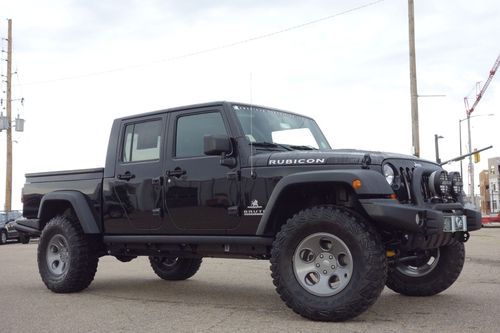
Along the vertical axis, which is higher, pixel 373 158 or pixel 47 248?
pixel 373 158

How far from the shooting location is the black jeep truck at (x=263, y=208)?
5.21m

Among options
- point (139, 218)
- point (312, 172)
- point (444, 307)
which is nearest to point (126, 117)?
point (139, 218)

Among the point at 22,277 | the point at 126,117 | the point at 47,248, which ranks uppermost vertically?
the point at 126,117

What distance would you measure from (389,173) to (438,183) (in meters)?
0.56

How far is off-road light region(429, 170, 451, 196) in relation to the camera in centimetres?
570

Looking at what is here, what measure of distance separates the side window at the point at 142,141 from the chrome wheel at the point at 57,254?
1524 millimetres

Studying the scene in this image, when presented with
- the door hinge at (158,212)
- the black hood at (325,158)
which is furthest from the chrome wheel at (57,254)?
the black hood at (325,158)

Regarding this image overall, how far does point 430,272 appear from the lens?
6734 millimetres

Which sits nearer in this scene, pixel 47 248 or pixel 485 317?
pixel 485 317

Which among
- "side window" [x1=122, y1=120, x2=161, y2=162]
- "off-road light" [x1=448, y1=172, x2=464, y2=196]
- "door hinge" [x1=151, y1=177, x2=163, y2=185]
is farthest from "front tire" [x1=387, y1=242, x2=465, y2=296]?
"side window" [x1=122, y1=120, x2=161, y2=162]

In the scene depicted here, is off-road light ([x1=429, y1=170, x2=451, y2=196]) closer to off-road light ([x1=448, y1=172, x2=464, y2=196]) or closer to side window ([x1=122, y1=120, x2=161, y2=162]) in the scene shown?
off-road light ([x1=448, y1=172, x2=464, y2=196])

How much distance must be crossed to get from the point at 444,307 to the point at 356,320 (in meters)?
1.26

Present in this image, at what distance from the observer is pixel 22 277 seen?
9625mm

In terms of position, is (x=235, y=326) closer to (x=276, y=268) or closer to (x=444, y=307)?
(x=276, y=268)
